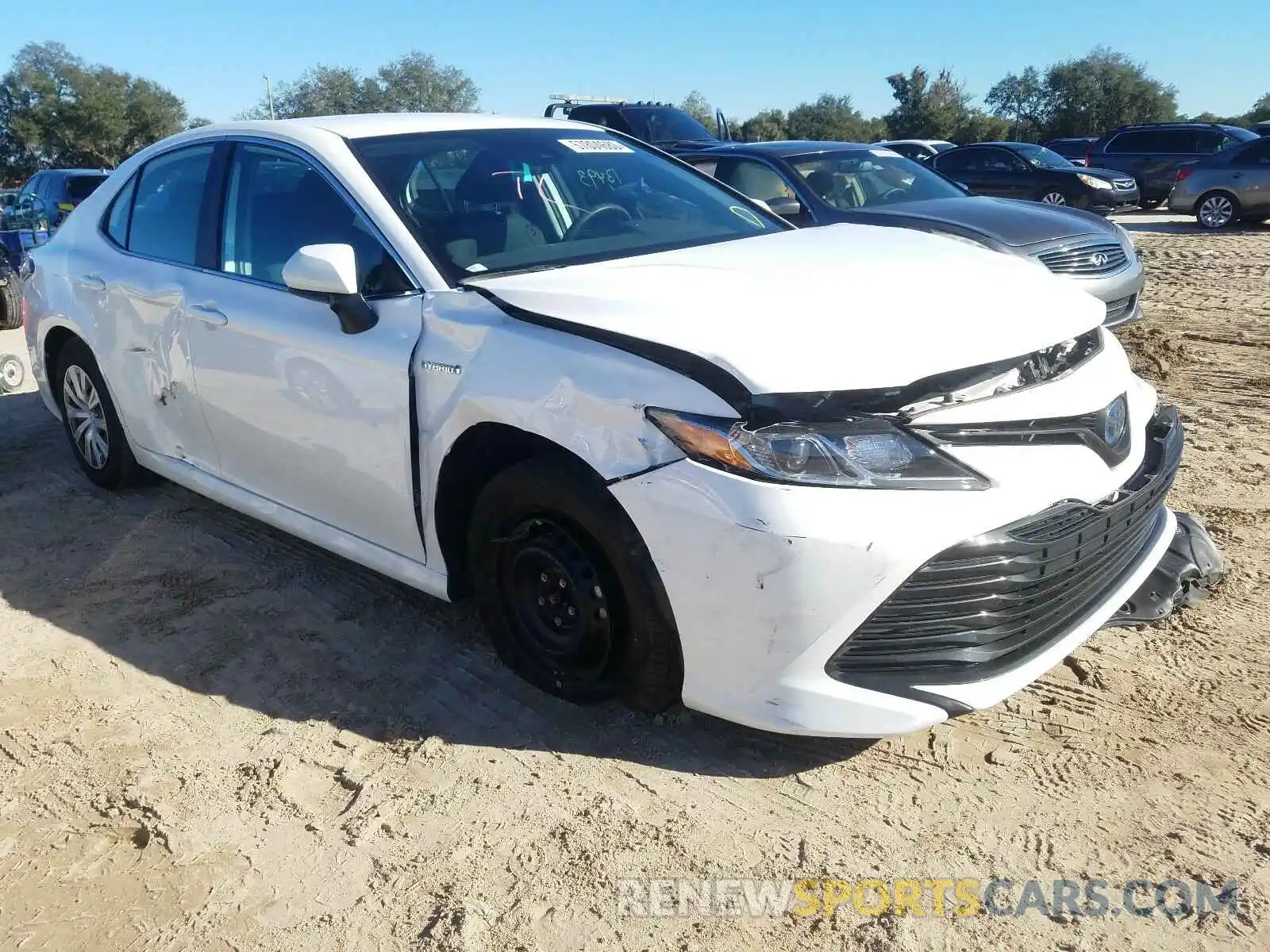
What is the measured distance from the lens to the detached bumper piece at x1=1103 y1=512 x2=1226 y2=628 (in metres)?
3.27

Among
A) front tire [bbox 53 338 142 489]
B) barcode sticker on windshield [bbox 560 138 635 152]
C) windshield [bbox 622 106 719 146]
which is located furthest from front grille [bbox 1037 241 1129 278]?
windshield [bbox 622 106 719 146]

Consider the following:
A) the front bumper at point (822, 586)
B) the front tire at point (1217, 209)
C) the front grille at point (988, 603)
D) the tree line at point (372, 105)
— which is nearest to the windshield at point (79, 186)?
the front bumper at point (822, 586)

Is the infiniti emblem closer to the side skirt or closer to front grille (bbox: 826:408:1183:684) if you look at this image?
front grille (bbox: 826:408:1183:684)

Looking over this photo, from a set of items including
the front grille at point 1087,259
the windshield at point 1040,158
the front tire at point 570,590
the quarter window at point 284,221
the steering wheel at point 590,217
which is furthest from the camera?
the windshield at point 1040,158

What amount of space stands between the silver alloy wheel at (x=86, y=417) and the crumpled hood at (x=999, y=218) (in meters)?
5.13

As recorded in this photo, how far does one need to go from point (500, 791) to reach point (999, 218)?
20.3 feet

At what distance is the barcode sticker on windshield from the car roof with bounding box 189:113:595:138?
11 cm

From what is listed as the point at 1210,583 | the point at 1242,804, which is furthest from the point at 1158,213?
the point at 1242,804

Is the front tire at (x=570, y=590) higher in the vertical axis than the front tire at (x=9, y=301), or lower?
higher

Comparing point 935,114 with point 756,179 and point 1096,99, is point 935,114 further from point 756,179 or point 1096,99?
point 756,179

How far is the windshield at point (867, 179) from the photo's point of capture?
26.1 ft

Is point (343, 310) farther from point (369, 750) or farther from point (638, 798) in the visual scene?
point (638, 798)

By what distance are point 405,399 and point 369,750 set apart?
101 cm

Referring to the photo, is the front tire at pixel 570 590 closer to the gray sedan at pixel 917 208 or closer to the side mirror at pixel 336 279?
the side mirror at pixel 336 279
